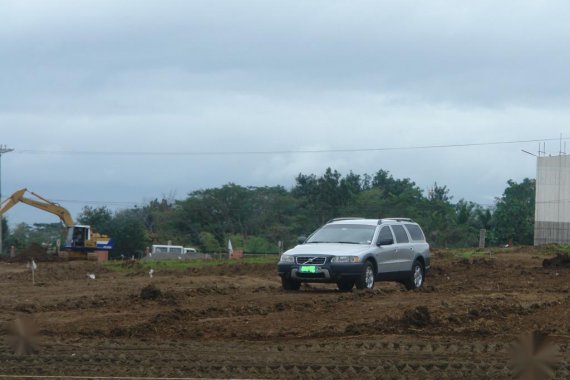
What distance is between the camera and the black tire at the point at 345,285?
1961cm

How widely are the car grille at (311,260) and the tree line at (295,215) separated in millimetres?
47809

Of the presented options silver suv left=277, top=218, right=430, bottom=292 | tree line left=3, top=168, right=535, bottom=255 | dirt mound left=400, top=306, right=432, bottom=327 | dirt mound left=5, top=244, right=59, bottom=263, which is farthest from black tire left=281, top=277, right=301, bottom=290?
tree line left=3, top=168, right=535, bottom=255

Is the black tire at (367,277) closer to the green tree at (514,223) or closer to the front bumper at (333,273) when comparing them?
the front bumper at (333,273)

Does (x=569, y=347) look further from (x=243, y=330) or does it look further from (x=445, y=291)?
(x=445, y=291)

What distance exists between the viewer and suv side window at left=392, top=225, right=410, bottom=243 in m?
21.5

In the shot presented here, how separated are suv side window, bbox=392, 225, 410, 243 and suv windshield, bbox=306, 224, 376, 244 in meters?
0.86

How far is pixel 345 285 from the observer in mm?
19891

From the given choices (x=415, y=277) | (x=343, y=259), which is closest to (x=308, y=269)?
(x=343, y=259)

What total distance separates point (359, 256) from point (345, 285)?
2.46 feet

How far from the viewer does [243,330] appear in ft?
42.6

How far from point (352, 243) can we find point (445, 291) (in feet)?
7.38

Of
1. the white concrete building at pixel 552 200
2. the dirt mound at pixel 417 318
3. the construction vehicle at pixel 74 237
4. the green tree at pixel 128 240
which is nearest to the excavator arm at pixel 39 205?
the construction vehicle at pixel 74 237

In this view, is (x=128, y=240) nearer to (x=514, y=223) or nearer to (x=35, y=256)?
(x=35, y=256)

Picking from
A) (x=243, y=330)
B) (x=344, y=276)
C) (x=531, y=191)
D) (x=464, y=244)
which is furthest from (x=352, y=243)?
(x=531, y=191)
